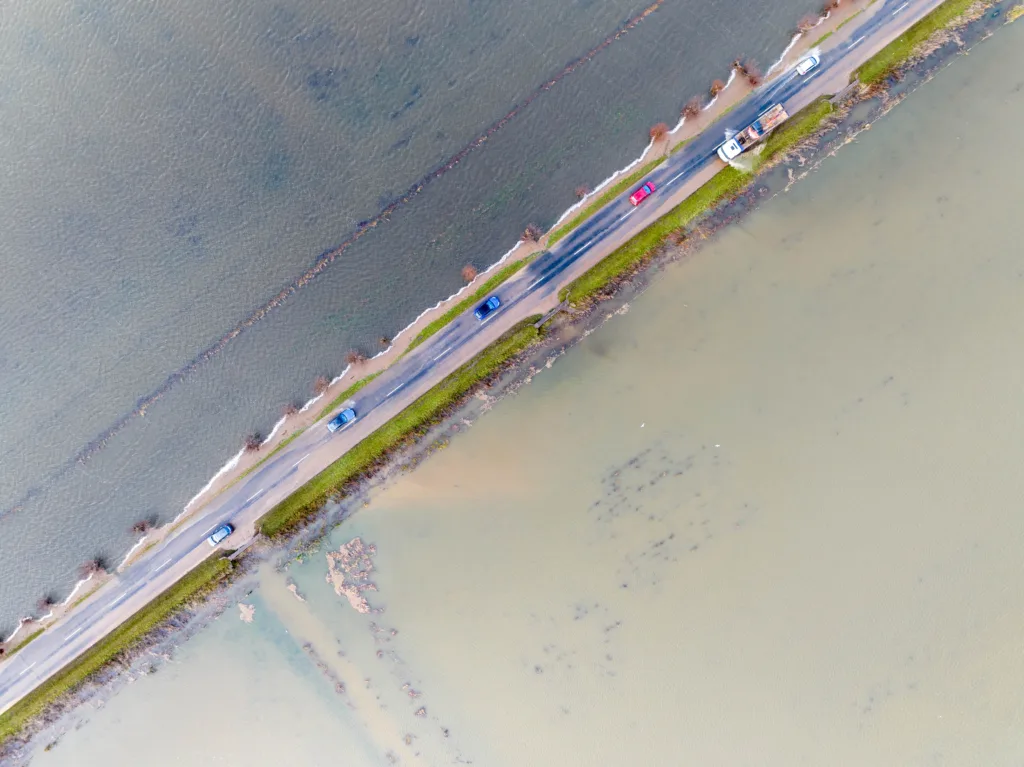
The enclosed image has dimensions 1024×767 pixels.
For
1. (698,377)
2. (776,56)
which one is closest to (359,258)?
(698,377)

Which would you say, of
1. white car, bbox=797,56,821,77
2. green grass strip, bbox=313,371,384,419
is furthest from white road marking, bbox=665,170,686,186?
green grass strip, bbox=313,371,384,419

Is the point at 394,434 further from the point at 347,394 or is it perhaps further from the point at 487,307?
the point at 487,307

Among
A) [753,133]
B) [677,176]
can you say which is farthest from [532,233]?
[753,133]

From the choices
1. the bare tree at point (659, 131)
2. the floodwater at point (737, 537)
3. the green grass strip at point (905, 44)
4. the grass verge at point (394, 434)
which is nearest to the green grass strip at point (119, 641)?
the floodwater at point (737, 537)

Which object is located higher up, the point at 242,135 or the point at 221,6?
the point at 221,6

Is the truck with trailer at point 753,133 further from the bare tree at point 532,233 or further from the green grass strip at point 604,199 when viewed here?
the bare tree at point 532,233

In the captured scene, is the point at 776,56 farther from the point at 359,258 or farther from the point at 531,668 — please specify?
the point at 531,668

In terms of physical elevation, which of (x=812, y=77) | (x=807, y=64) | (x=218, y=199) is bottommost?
(x=812, y=77)
